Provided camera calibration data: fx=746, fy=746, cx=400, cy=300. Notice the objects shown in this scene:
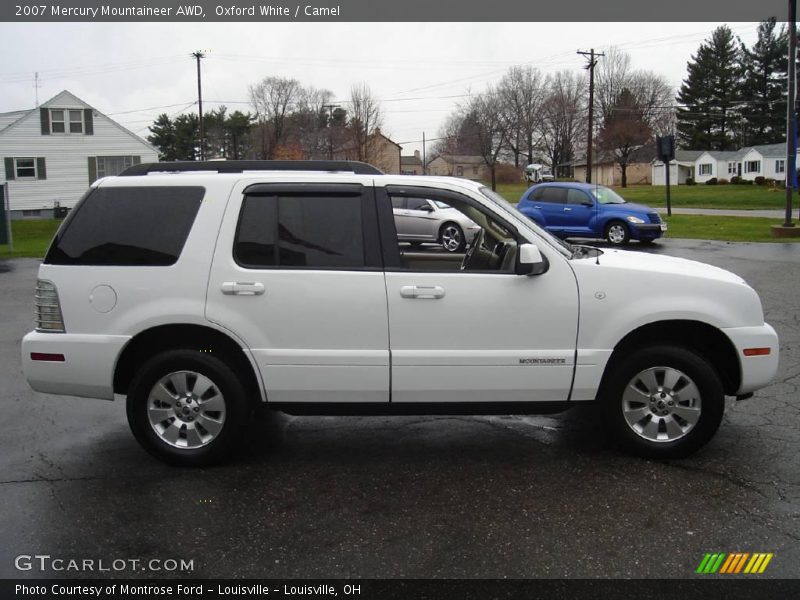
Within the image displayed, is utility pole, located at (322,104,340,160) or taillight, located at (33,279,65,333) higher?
utility pole, located at (322,104,340,160)

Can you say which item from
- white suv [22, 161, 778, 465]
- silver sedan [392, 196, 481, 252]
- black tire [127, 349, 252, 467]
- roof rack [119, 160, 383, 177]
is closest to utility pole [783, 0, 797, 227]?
silver sedan [392, 196, 481, 252]

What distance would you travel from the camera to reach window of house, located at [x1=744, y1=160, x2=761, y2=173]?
74488 mm

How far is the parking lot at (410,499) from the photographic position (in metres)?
3.64

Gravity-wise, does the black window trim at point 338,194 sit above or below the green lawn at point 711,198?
below

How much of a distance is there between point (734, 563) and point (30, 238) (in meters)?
29.2

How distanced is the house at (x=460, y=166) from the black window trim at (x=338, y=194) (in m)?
44.3

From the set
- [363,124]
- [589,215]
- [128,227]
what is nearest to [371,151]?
[363,124]

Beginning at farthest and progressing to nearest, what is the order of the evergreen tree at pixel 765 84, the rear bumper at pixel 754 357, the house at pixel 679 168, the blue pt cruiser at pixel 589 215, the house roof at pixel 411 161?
the house roof at pixel 411 161 < the house at pixel 679 168 < the evergreen tree at pixel 765 84 < the blue pt cruiser at pixel 589 215 < the rear bumper at pixel 754 357

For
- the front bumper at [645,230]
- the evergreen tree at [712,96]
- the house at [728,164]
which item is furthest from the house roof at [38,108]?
the evergreen tree at [712,96]

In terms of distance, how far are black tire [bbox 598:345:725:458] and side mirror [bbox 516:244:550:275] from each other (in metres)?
0.82

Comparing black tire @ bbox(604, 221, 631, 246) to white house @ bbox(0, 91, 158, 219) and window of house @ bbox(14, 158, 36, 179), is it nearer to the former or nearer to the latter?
white house @ bbox(0, 91, 158, 219)

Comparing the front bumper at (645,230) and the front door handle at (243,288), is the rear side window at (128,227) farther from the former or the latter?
the front bumper at (645,230)

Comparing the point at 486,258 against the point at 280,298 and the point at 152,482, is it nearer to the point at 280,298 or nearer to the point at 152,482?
the point at 280,298
